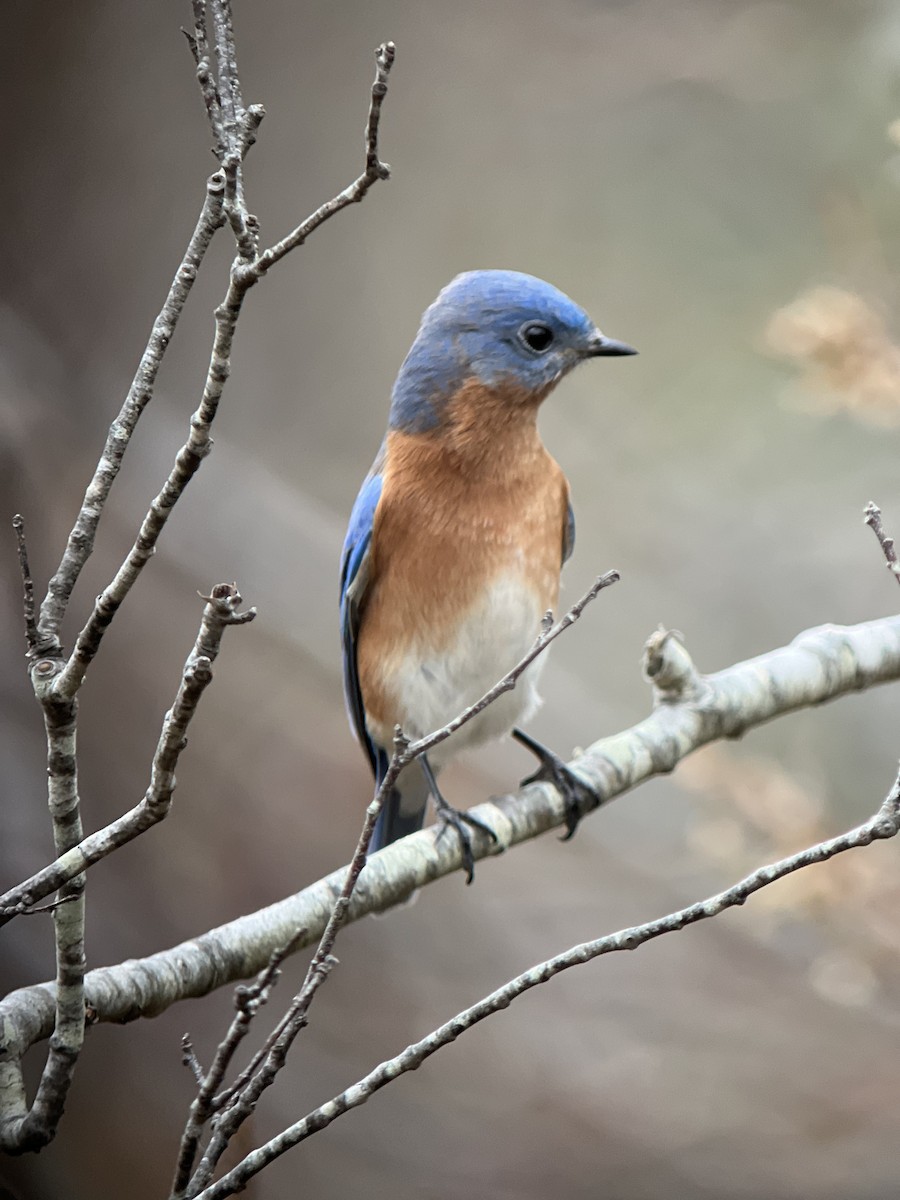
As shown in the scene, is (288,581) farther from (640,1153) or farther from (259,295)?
(640,1153)

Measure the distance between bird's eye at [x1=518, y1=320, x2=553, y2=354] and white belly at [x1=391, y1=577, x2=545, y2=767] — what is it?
31 cm

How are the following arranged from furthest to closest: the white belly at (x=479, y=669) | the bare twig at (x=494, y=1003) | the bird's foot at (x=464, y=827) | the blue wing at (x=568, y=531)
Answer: the blue wing at (x=568, y=531), the white belly at (x=479, y=669), the bird's foot at (x=464, y=827), the bare twig at (x=494, y=1003)

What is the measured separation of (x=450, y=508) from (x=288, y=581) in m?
0.58

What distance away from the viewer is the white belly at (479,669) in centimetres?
159

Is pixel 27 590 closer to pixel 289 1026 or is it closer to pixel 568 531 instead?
pixel 289 1026

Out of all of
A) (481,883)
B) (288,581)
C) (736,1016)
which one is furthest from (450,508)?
(736,1016)

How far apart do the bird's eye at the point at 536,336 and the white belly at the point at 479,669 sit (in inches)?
12.3

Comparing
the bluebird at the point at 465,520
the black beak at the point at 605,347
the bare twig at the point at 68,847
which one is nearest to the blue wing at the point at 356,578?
the bluebird at the point at 465,520

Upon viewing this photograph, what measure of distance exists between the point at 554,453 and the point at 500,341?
25.4 inches

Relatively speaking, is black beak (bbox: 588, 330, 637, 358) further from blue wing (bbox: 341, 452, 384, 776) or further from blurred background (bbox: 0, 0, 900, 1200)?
blurred background (bbox: 0, 0, 900, 1200)

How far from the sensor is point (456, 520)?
1557 millimetres

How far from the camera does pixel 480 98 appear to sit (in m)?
1.99

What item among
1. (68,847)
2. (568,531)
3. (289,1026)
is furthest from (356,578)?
(289,1026)

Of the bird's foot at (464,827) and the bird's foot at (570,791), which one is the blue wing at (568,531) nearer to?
the bird's foot at (570,791)
